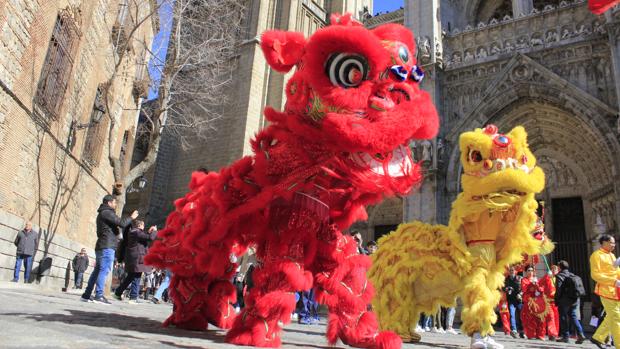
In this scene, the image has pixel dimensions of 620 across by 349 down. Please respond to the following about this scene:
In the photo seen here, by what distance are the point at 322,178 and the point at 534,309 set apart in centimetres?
901

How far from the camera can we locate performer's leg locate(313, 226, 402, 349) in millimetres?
2533

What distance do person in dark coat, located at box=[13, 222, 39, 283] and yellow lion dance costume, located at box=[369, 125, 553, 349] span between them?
6827mm

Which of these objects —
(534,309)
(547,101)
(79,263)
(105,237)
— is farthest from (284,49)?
(547,101)

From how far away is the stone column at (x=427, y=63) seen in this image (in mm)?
14188

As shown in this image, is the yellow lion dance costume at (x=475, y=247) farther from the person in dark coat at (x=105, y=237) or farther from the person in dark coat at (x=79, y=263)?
the person in dark coat at (x=79, y=263)

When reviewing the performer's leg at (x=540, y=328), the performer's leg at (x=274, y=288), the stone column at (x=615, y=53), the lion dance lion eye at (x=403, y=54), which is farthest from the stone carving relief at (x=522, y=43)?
the performer's leg at (x=274, y=288)

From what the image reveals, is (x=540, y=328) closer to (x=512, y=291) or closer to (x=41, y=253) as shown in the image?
(x=512, y=291)

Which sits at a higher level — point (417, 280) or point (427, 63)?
point (427, 63)

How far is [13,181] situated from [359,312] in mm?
7631

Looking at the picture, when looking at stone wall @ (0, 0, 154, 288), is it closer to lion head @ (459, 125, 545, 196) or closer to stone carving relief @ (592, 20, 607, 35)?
lion head @ (459, 125, 545, 196)

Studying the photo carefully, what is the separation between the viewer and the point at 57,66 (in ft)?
29.9

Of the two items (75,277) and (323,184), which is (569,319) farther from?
(75,277)

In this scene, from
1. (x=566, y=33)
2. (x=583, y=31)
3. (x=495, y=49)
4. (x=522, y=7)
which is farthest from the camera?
(x=522, y=7)

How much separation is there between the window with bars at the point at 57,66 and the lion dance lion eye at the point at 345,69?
790 cm
